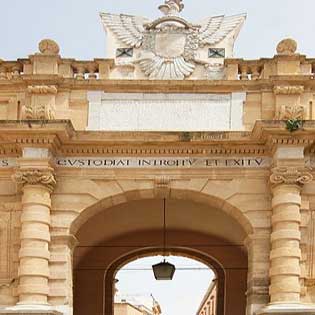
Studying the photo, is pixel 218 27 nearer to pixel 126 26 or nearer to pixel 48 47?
pixel 126 26

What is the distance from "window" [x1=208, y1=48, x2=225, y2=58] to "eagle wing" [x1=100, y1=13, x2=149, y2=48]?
1.33 meters

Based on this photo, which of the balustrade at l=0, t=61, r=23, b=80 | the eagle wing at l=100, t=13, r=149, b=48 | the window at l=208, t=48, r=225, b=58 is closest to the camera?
the balustrade at l=0, t=61, r=23, b=80

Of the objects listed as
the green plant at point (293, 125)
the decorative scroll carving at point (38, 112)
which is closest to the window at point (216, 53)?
the green plant at point (293, 125)

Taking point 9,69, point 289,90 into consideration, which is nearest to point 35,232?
point 9,69

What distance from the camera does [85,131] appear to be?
16922 millimetres

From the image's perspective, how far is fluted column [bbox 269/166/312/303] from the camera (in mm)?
15773

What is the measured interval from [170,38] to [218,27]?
94 centimetres

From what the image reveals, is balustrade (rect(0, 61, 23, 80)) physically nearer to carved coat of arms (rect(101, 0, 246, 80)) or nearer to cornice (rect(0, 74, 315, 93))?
cornice (rect(0, 74, 315, 93))

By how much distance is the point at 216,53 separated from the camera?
58.4 feet

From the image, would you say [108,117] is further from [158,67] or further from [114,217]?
[114,217]

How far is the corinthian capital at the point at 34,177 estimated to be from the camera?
1642 cm

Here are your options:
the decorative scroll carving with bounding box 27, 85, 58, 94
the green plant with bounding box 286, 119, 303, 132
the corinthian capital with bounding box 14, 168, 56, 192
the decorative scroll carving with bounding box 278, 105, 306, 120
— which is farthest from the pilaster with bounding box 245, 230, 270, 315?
the decorative scroll carving with bounding box 27, 85, 58, 94

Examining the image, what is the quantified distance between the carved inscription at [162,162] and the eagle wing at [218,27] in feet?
7.84

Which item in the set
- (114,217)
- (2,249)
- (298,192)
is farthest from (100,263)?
(298,192)
